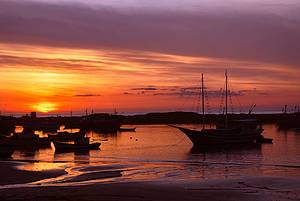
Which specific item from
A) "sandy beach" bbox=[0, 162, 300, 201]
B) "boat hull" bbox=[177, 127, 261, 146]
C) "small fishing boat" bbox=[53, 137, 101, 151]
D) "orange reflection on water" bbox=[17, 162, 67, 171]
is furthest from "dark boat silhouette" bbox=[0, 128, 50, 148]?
"sandy beach" bbox=[0, 162, 300, 201]

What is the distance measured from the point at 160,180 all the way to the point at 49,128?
360 ft

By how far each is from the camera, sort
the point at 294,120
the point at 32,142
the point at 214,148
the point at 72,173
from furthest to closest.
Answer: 1. the point at 294,120
2. the point at 214,148
3. the point at 32,142
4. the point at 72,173

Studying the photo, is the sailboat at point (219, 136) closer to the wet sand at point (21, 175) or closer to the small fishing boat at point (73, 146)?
the small fishing boat at point (73, 146)

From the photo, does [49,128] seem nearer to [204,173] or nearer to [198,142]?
[198,142]

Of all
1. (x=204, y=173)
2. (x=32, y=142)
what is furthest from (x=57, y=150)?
(x=204, y=173)

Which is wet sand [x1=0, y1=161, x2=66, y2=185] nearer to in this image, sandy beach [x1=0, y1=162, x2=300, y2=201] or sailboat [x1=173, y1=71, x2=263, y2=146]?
Result: sandy beach [x1=0, y1=162, x2=300, y2=201]

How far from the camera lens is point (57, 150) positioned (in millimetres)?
54438

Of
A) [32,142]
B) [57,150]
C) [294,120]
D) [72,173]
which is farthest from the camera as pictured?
[294,120]

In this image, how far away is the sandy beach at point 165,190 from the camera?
2030cm

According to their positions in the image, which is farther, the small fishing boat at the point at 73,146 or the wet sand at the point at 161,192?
the small fishing boat at the point at 73,146

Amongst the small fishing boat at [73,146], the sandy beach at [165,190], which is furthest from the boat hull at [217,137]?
the sandy beach at [165,190]

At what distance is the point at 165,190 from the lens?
2267cm

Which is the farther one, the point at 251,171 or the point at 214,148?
the point at 214,148

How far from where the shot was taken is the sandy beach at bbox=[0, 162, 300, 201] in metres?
20.3
